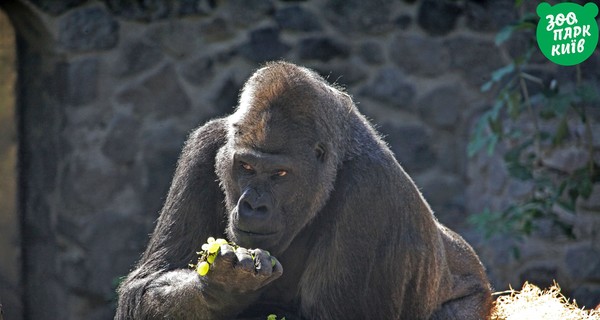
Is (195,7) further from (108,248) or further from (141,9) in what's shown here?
(108,248)

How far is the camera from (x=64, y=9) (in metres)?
6.52

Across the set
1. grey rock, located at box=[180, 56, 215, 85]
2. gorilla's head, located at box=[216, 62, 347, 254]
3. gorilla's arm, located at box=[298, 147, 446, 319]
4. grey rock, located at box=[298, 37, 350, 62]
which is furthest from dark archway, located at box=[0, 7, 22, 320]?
gorilla's arm, located at box=[298, 147, 446, 319]

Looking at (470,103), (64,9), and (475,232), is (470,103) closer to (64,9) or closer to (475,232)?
(475,232)

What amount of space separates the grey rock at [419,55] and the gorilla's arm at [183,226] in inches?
106

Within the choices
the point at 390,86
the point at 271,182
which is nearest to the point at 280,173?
the point at 271,182

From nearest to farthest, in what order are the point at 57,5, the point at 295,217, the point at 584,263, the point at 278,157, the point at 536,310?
the point at 278,157 < the point at 295,217 < the point at 536,310 < the point at 584,263 < the point at 57,5

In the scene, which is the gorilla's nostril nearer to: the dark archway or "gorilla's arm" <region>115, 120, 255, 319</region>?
"gorilla's arm" <region>115, 120, 255, 319</region>

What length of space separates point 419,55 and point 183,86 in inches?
61.2

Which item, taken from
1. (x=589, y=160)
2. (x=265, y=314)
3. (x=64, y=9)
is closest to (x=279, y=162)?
(x=265, y=314)

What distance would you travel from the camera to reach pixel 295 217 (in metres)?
3.83

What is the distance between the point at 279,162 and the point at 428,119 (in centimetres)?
311

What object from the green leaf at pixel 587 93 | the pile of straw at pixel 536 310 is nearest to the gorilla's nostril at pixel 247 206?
the pile of straw at pixel 536 310

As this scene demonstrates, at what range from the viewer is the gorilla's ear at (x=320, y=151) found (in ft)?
12.7

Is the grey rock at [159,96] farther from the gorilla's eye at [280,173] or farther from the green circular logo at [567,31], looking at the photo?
the gorilla's eye at [280,173]
